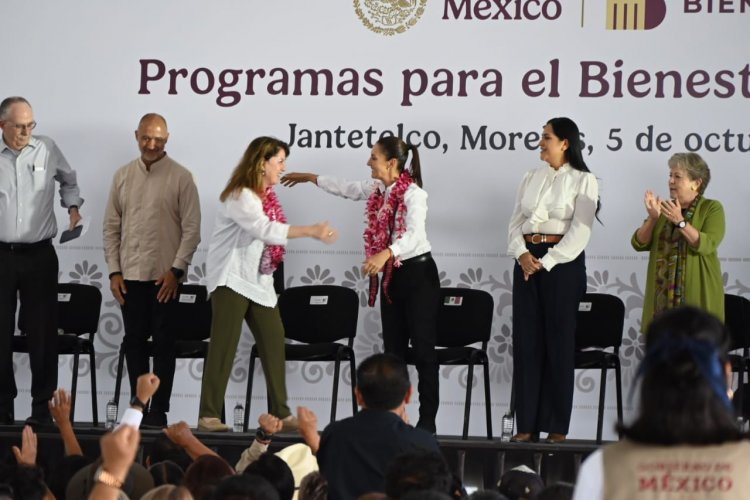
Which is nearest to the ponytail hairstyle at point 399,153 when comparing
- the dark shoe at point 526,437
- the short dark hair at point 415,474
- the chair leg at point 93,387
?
the dark shoe at point 526,437

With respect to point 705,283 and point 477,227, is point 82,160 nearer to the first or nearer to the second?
point 477,227

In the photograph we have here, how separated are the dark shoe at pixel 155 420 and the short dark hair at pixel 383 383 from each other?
3030 millimetres

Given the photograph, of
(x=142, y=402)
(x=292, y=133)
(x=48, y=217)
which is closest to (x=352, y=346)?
(x=292, y=133)

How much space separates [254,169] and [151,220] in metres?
0.73

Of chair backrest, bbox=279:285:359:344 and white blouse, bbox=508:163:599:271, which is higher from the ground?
white blouse, bbox=508:163:599:271

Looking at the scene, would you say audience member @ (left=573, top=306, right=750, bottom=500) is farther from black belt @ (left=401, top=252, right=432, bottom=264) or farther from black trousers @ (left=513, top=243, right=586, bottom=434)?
black belt @ (left=401, top=252, right=432, bottom=264)

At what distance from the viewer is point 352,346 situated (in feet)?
21.5

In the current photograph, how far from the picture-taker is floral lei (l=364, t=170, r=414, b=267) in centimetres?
604

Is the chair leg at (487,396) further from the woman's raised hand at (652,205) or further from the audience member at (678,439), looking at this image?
the audience member at (678,439)

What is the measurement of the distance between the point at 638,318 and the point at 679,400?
492cm

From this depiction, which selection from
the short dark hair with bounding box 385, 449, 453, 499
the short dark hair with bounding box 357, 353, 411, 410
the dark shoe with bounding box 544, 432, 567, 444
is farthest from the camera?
the dark shoe with bounding box 544, 432, 567, 444

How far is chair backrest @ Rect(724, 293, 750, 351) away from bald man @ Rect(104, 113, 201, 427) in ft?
9.34

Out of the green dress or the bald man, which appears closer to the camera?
the green dress

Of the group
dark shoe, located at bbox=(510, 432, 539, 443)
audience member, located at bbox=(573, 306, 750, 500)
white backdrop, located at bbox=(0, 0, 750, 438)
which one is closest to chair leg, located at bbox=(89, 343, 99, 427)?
white backdrop, located at bbox=(0, 0, 750, 438)
